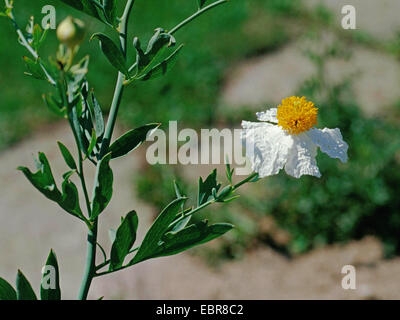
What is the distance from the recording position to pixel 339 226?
196 centimetres

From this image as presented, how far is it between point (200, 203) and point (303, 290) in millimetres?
1090

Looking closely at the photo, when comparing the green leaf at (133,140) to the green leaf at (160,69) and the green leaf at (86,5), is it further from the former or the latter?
the green leaf at (86,5)

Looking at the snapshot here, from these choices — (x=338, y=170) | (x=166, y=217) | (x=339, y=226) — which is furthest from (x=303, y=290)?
(x=166, y=217)

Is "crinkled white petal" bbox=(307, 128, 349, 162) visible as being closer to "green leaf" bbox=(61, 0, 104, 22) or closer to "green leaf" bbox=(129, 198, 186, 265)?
"green leaf" bbox=(129, 198, 186, 265)

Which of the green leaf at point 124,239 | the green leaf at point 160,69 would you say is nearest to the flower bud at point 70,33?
the green leaf at point 160,69

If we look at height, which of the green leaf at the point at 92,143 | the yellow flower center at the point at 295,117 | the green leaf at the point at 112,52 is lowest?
the green leaf at the point at 92,143

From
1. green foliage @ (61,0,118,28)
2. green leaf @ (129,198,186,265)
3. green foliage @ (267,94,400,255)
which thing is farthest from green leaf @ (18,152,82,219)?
green foliage @ (267,94,400,255)

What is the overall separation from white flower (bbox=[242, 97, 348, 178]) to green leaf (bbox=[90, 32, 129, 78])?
20 centimetres

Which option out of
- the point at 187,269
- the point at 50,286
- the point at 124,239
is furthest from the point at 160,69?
the point at 187,269

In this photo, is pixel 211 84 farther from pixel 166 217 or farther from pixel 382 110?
pixel 166 217

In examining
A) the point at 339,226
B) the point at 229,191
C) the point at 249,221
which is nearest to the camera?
the point at 229,191

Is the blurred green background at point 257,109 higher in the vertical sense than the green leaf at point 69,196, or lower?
higher

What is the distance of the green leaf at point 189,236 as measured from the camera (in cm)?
83

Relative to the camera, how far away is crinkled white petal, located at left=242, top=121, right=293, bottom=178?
0.80 metres
